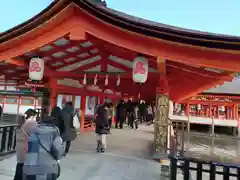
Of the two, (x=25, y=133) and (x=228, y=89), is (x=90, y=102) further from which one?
(x=228, y=89)

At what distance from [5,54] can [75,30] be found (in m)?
2.14

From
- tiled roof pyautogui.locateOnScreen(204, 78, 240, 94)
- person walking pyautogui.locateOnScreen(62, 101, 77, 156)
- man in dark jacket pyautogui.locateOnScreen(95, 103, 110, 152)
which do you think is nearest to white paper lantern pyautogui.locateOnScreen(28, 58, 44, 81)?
person walking pyautogui.locateOnScreen(62, 101, 77, 156)

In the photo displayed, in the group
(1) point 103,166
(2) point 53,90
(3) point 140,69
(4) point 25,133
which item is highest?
(3) point 140,69

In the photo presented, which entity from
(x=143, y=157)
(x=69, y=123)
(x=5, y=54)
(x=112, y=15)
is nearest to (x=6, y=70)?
(x=5, y=54)

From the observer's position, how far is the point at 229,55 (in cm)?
421

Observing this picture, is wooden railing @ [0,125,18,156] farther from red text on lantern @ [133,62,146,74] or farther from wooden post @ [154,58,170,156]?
wooden post @ [154,58,170,156]

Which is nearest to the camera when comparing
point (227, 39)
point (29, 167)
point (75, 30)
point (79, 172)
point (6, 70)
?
point (29, 167)

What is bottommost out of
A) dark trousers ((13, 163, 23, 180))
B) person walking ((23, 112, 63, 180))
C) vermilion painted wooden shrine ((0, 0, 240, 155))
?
dark trousers ((13, 163, 23, 180))

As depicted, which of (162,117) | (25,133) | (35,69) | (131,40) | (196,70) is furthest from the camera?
(35,69)

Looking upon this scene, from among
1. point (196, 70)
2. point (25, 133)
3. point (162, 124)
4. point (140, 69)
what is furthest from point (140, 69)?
point (25, 133)

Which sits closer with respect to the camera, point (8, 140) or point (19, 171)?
point (19, 171)

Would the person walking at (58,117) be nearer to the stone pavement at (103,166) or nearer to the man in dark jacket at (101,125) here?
the stone pavement at (103,166)

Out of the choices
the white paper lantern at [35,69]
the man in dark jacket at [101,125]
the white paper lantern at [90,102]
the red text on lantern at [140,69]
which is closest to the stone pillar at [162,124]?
the red text on lantern at [140,69]

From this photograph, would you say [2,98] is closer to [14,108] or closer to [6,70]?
[14,108]
